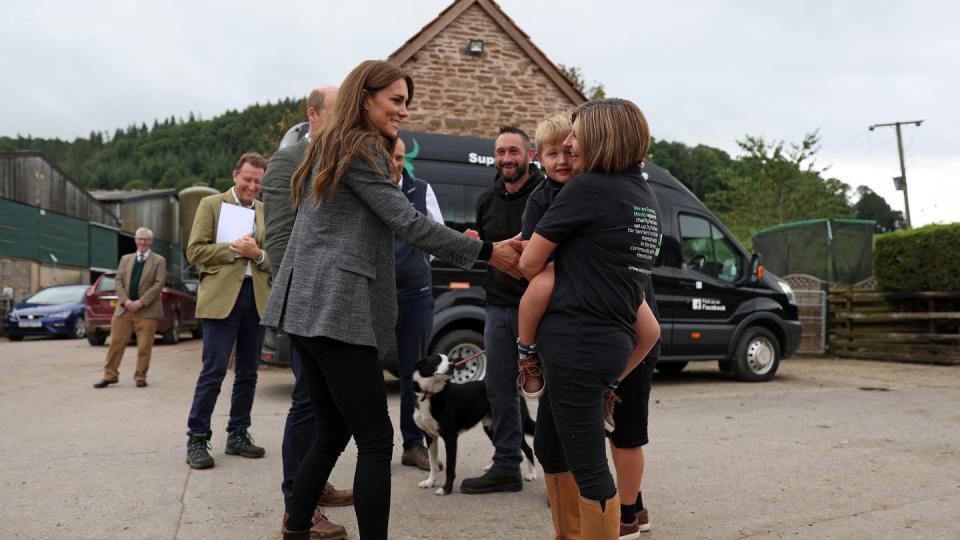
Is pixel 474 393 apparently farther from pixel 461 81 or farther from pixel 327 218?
pixel 461 81

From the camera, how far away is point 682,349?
394 inches

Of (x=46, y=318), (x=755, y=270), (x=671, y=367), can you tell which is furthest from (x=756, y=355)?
(x=46, y=318)

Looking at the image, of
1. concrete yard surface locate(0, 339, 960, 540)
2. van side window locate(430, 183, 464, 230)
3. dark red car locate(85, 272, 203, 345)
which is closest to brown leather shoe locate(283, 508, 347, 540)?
concrete yard surface locate(0, 339, 960, 540)

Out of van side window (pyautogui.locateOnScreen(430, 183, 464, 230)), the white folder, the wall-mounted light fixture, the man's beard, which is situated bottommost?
the white folder

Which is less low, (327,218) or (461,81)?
(461,81)

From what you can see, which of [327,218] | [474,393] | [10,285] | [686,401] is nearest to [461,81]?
[686,401]

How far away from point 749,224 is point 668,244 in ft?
95.1

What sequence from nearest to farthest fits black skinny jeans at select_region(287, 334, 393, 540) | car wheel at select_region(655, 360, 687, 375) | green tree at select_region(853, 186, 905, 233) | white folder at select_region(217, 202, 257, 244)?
black skinny jeans at select_region(287, 334, 393, 540) < white folder at select_region(217, 202, 257, 244) < car wheel at select_region(655, 360, 687, 375) < green tree at select_region(853, 186, 905, 233)

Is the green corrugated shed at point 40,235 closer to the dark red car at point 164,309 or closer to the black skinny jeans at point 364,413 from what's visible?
the dark red car at point 164,309

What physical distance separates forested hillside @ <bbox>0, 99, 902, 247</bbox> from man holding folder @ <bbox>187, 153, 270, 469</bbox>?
52.5 ft

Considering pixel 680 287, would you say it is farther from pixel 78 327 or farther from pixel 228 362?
pixel 78 327

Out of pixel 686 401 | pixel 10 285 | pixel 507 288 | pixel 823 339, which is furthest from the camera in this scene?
pixel 10 285

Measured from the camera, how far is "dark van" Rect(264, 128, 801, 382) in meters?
8.66

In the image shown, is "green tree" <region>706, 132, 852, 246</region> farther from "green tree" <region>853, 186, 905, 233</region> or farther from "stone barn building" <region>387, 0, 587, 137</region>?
"green tree" <region>853, 186, 905, 233</region>
